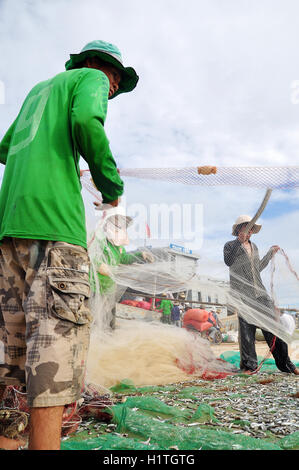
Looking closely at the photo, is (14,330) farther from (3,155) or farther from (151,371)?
(151,371)

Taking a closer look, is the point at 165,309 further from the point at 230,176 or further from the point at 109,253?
the point at 230,176

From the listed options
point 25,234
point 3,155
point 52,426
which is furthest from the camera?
point 3,155

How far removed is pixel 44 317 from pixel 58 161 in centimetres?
78

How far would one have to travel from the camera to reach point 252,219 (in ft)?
18.4

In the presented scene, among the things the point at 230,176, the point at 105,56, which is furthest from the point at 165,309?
the point at 105,56

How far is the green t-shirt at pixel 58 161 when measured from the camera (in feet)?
5.68

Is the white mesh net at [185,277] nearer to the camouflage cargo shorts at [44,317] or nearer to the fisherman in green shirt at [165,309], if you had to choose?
the fisherman in green shirt at [165,309]

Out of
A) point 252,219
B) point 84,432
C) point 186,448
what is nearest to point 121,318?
point 252,219

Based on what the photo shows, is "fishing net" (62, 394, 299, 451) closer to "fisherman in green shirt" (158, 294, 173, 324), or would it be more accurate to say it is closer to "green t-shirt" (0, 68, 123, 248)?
"green t-shirt" (0, 68, 123, 248)

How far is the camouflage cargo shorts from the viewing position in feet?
5.14

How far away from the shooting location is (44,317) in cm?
160

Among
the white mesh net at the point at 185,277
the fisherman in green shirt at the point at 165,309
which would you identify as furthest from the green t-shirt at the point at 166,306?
the white mesh net at the point at 185,277

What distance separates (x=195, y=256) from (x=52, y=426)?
3.79m

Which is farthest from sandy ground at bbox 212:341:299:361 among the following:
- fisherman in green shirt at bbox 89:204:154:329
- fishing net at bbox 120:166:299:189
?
fisherman in green shirt at bbox 89:204:154:329
